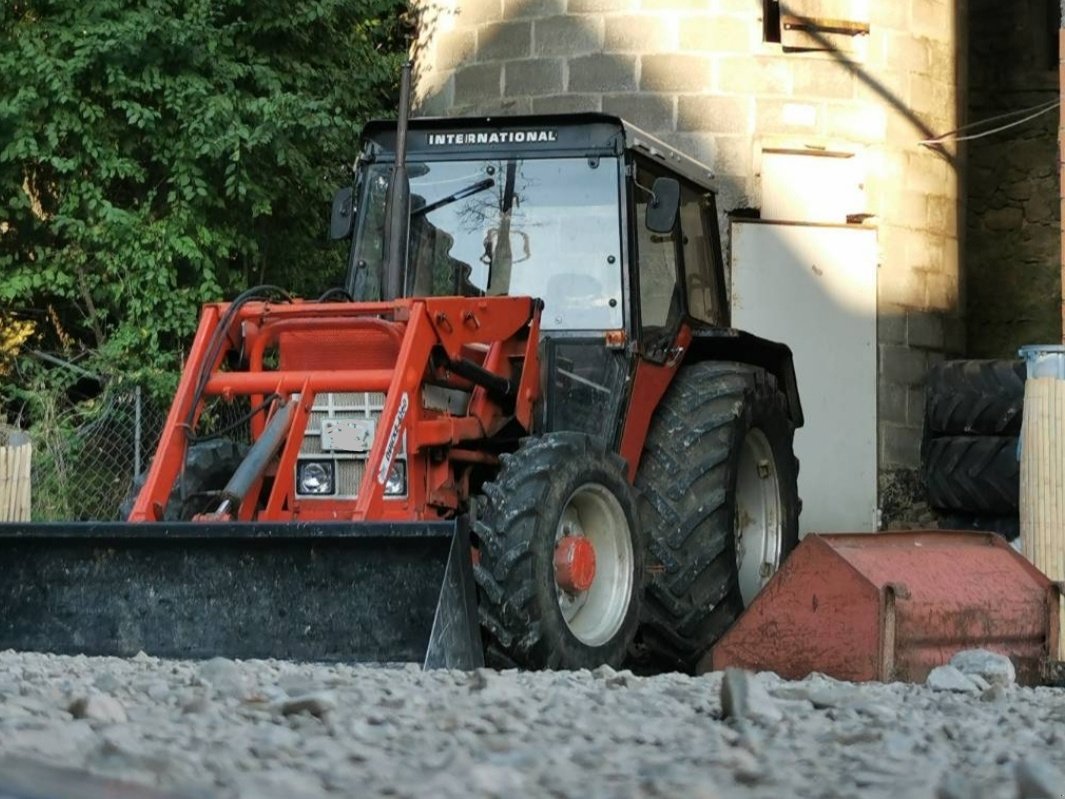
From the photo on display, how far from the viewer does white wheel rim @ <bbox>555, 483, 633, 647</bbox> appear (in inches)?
283

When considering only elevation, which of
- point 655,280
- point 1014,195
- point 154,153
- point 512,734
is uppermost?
point 1014,195

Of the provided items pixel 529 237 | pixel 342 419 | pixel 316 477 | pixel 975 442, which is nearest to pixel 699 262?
pixel 529 237

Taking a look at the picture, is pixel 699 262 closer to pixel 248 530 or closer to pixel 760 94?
pixel 248 530

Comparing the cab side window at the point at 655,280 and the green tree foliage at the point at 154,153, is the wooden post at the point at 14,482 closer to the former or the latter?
the green tree foliage at the point at 154,153

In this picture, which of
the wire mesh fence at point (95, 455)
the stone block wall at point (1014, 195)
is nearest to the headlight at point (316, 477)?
the wire mesh fence at point (95, 455)

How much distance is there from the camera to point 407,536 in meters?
6.51

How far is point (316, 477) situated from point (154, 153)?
638 cm

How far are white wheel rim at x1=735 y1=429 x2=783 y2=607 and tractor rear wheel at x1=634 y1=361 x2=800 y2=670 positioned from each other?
0.09m

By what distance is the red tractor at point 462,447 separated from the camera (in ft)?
21.9

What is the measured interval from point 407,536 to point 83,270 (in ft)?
24.2

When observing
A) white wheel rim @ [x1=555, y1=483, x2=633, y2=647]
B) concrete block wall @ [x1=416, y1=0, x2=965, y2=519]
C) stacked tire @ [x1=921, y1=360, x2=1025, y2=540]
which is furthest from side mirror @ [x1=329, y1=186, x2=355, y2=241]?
concrete block wall @ [x1=416, y1=0, x2=965, y2=519]

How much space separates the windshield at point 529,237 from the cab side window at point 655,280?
0.17 meters

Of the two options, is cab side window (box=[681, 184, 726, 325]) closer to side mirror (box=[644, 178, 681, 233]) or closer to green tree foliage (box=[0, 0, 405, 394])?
side mirror (box=[644, 178, 681, 233])

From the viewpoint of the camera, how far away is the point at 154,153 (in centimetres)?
1323
